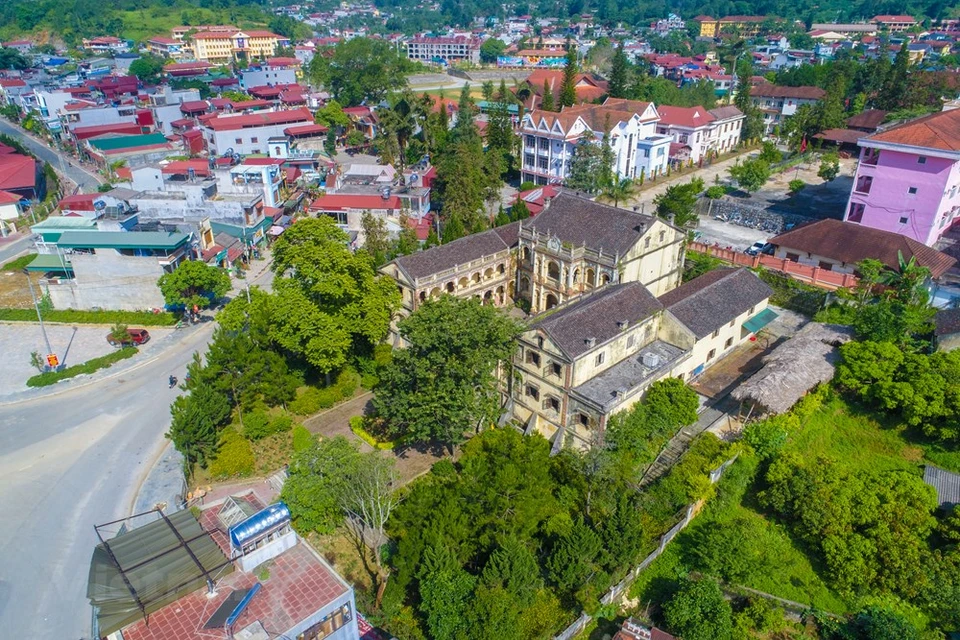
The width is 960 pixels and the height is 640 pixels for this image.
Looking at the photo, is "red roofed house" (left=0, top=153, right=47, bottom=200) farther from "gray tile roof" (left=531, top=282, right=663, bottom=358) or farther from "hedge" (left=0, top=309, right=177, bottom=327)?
"gray tile roof" (left=531, top=282, right=663, bottom=358)

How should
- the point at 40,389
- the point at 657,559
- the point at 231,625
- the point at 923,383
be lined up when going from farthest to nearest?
the point at 40,389
the point at 923,383
the point at 657,559
the point at 231,625

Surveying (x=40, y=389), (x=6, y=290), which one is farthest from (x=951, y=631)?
(x=6, y=290)

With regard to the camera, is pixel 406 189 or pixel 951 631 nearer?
pixel 951 631

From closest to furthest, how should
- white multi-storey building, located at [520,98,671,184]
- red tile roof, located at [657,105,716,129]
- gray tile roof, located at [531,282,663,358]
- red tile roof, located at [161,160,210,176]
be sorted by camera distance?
1. gray tile roof, located at [531,282,663,358]
2. red tile roof, located at [161,160,210,176]
3. white multi-storey building, located at [520,98,671,184]
4. red tile roof, located at [657,105,716,129]

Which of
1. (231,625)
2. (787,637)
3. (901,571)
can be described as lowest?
(787,637)

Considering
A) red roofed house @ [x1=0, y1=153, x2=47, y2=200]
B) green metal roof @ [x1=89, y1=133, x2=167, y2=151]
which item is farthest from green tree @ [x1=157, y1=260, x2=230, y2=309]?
green metal roof @ [x1=89, y1=133, x2=167, y2=151]

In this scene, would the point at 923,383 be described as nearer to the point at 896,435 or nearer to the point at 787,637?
the point at 896,435
